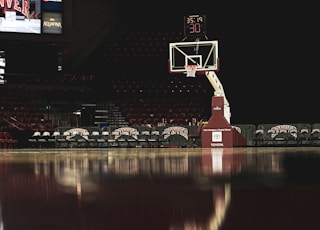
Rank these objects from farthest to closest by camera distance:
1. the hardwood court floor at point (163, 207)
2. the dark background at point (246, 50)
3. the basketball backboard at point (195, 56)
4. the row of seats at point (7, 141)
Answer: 1. the dark background at point (246, 50)
2. the row of seats at point (7, 141)
3. the basketball backboard at point (195, 56)
4. the hardwood court floor at point (163, 207)

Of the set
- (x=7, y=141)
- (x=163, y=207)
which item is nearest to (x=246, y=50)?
(x=7, y=141)

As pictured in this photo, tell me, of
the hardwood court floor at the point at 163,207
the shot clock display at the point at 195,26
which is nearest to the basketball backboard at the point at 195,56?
the shot clock display at the point at 195,26

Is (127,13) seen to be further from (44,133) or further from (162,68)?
(44,133)

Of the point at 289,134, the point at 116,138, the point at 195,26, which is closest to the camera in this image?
the point at 195,26

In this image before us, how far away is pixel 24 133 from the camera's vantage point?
17.0m

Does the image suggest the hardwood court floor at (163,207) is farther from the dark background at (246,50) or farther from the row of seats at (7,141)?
the dark background at (246,50)

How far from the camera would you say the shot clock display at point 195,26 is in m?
13.7

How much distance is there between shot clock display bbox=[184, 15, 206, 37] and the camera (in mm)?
13656

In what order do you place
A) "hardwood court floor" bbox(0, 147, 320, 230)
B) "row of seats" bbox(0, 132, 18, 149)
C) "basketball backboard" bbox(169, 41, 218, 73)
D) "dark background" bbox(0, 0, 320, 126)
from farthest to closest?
"dark background" bbox(0, 0, 320, 126) → "row of seats" bbox(0, 132, 18, 149) → "basketball backboard" bbox(169, 41, 218, 73) → "hardwood court floor" bbox(0, 147, 320, 230)

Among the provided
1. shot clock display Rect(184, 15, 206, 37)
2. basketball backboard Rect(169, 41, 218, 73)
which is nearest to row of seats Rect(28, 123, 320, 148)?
basketball backboard Rect(169, 41, 218, 73)

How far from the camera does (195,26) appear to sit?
13.8m

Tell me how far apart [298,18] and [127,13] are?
382 inches

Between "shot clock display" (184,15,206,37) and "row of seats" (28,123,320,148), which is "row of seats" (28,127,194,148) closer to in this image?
"row of seats" (28,123,320,148)

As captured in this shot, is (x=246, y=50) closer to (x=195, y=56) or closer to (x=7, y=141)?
(x=195, y=56)
